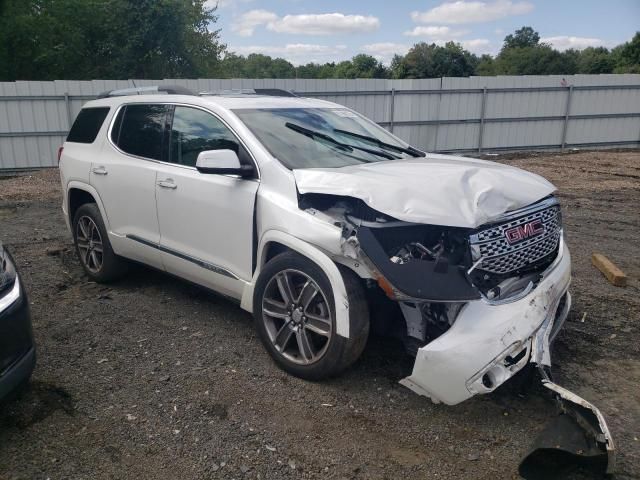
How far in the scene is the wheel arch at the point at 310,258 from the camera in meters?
3.15

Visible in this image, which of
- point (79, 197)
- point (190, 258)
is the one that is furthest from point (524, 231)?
point (79, 197)

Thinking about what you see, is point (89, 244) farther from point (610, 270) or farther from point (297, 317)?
point (610, 270)

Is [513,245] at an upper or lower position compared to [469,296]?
upper

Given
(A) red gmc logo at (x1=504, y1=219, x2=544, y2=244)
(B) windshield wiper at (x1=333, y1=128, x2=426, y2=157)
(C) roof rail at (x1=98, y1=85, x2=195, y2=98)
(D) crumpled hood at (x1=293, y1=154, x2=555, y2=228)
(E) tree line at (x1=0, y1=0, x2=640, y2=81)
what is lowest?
(A) red gmc logo at (x1=504, y1=219, x2=544, y2=244)

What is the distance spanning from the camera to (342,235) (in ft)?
10.1

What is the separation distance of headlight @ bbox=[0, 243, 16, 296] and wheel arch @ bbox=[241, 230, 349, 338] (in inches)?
57.6

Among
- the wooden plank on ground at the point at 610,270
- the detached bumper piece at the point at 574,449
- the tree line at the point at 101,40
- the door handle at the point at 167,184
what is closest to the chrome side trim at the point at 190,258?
the door handle at the point at 167,184

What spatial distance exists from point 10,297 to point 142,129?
2.34 meters

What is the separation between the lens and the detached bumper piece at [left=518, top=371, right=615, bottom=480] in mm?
2527

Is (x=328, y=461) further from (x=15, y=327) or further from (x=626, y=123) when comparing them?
(x=626, y=123)

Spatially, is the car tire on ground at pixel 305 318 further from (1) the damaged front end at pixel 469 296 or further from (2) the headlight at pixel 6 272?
(2) the headlight at pixel 6 272

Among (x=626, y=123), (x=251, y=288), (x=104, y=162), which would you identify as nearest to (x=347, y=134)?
(x=251, y=288)

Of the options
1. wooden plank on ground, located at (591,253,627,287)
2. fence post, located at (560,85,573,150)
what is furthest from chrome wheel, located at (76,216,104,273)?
fence post, located at (560,85,573,150)

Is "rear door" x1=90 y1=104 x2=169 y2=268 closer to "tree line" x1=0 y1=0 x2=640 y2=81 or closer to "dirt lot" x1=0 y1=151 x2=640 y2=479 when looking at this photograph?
"dirt lot" x1=0 y1=151 x2=640 y2=479
